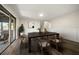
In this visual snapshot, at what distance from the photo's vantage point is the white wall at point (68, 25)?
377 centimetres

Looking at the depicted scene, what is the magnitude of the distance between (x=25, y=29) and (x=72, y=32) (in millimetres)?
2835

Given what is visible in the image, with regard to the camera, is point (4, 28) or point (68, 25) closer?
point (4, 28)

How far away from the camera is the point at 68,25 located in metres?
4.05

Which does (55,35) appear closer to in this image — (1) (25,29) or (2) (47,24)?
(2) (47,24)

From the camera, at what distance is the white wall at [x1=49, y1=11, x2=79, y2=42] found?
3766 mm

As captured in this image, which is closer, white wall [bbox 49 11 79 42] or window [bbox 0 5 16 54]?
window [bbox 0 5 16 54]

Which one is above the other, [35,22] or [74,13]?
[74,13]

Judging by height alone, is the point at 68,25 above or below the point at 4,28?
above

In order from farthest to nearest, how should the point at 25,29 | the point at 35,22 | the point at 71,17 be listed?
the point at 71,17
the point at 25,29
the point at 35,22

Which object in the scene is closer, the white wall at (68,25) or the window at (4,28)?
the window at (4,28)

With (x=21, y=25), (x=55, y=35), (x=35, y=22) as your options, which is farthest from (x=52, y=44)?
(x=21, y=25)
